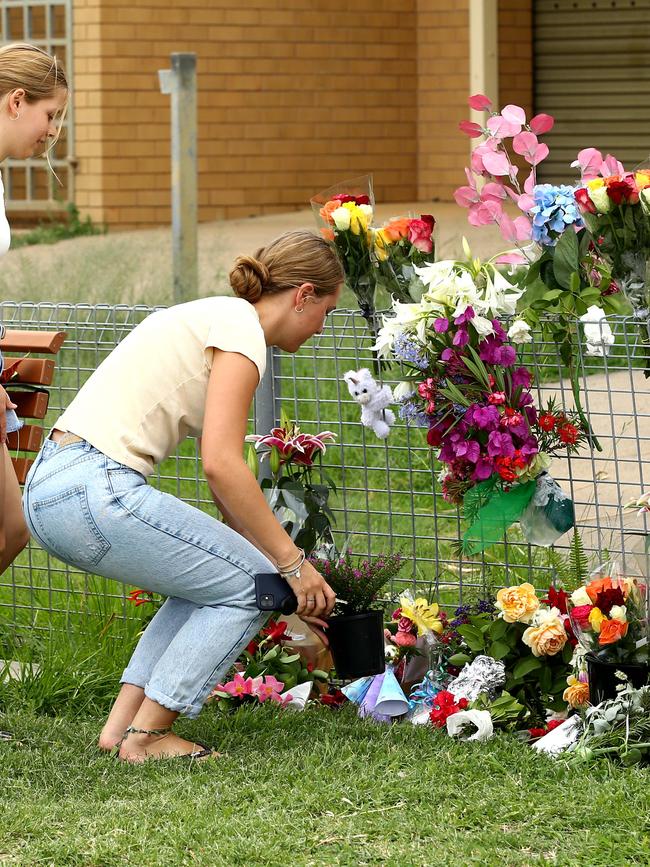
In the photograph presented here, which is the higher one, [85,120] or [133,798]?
[85,120]

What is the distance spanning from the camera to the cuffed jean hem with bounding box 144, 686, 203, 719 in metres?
3.27

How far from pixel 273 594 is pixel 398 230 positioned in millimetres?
1000

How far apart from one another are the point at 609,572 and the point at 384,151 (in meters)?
11.3

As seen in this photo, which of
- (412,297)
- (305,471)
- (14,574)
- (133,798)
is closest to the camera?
(133,798)

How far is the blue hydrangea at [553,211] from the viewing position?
332 centimetres

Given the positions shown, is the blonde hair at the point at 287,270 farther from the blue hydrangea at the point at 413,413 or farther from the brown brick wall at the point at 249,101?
the brown brick wall at the point at 249,101

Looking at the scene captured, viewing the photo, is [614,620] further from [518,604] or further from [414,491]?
[414,491]

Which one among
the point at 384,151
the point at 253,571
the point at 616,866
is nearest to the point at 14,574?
the point at 253,571

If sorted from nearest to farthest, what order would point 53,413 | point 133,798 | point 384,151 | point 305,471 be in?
point 133,798 < point 305,471 < point 53,413 < point 384,151

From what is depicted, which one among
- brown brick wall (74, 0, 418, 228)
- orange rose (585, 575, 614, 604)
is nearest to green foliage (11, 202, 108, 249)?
brown brick wall (74, 0, 418, 228)

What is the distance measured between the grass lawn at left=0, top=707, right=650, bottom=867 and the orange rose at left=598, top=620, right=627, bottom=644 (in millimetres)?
275

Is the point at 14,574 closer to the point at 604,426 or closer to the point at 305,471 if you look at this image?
the point at 305,471

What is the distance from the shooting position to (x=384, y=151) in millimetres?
14219

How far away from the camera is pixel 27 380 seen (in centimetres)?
402
